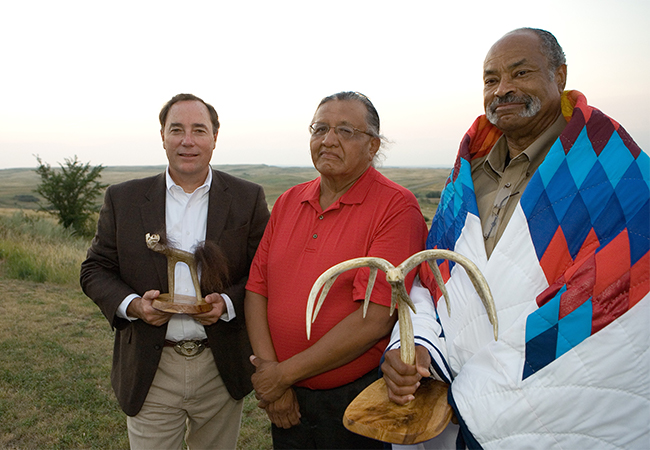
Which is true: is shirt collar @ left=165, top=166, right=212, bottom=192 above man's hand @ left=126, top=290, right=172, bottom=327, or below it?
above

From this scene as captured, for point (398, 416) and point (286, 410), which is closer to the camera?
point (398, 416)

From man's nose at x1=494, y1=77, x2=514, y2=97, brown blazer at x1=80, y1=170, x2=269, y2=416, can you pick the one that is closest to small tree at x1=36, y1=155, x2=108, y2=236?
brown blazer at x1=80, y1=170, x2=269, y2=416

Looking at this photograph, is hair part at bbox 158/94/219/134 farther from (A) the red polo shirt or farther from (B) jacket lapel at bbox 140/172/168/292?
(A) the red polo shirt

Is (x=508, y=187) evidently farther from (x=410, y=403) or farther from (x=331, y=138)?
(x=410, y=403)

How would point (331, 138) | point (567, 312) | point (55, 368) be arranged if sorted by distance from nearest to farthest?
point (567, 312)
point (331, 138)
point (55, 368)

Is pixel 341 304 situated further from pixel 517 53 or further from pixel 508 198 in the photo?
pixel 517 53

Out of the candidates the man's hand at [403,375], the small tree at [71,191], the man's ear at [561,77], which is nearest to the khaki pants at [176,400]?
the man's hand at [403,375]

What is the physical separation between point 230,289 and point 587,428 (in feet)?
7.76

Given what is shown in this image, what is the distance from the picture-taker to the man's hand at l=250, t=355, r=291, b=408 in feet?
9.05

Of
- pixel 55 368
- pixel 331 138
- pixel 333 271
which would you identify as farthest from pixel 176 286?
pixel 55 368

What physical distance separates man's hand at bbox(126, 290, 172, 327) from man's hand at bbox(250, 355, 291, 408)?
31.2 inches

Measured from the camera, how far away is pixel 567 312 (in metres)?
1.86

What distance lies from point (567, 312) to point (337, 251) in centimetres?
131

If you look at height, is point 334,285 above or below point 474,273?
below
